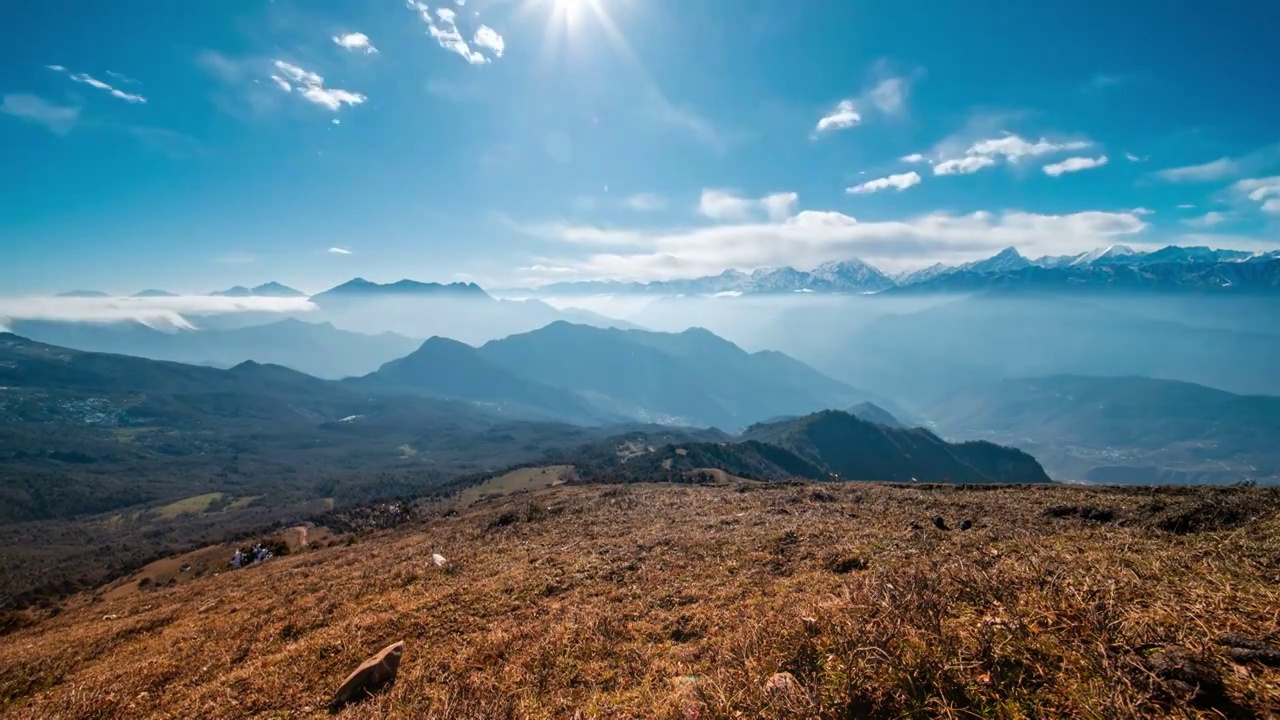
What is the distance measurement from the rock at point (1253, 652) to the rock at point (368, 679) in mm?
7890

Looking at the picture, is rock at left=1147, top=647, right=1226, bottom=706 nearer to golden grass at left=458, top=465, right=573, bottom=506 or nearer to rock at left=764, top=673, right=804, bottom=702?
rock at left=764, top=673, right=804, bottom=702

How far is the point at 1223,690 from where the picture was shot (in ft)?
9.25

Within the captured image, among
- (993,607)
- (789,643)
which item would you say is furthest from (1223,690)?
(789,643)

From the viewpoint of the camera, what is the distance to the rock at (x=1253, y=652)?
3021 mm

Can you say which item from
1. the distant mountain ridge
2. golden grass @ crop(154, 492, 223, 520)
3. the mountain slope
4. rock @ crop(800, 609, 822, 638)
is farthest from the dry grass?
golden grass @ crop(154, 492, 223, 520)

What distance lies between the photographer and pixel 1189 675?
2.91 m

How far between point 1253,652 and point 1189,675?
58 cm

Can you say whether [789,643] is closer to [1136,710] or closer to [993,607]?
[993,607]

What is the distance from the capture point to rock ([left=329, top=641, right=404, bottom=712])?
5871 millimetres

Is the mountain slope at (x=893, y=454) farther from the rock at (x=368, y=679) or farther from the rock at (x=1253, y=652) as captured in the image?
the rock at (x=1253, y=652)

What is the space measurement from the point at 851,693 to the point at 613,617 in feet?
15.4

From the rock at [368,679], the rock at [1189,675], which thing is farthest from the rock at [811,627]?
the rock at [368,679]

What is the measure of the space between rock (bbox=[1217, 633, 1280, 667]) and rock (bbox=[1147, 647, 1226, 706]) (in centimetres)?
24

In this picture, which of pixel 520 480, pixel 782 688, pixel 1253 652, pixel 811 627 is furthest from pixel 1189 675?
pixel 520 480
